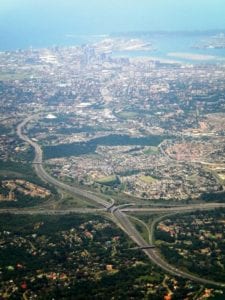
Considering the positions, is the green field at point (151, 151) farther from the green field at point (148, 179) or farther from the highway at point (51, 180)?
the highway at point (51, 180)

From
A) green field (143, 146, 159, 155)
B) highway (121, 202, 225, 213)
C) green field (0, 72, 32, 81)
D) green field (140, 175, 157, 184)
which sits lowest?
highway (121, 202, 225, 213)

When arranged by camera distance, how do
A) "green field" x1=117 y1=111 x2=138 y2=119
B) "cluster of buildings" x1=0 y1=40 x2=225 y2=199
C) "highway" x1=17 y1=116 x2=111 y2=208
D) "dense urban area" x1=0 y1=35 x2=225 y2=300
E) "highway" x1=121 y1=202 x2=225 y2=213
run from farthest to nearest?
"green field" x1=117 y1=111 x2=138 y2=119 < "cluster of buildings" x1=0 y1=40 x2=225 y2=199 < "highway" x1=17 y1=116 x2=111 y2=208 < "highway" x1=121 y1=202 x2=225 y2=213 < "dense urban area" x1=0 y1=35 x2=225 y2=300

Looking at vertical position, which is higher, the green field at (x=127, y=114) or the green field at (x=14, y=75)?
the green field at (x=14, y=75)

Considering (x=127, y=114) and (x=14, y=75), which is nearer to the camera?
(x=127, y=114)

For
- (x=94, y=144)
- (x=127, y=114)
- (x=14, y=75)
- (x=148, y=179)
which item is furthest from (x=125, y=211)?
(x=14, y=75)

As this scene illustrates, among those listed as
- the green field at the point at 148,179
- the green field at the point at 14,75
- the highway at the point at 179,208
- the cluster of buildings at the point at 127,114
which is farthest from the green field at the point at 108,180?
the green field at the point at 14,75

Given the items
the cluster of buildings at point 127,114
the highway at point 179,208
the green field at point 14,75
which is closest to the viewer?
the highway at point 179,208

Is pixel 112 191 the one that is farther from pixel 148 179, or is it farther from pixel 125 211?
pixel 125 211

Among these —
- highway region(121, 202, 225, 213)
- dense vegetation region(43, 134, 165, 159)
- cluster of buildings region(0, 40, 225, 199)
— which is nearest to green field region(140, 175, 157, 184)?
cluster of buildings region(0, 40, 225, 199)

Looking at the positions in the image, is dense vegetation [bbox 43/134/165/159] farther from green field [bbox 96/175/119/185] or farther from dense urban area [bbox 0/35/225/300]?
green field [bbox 96/175/119/185]
